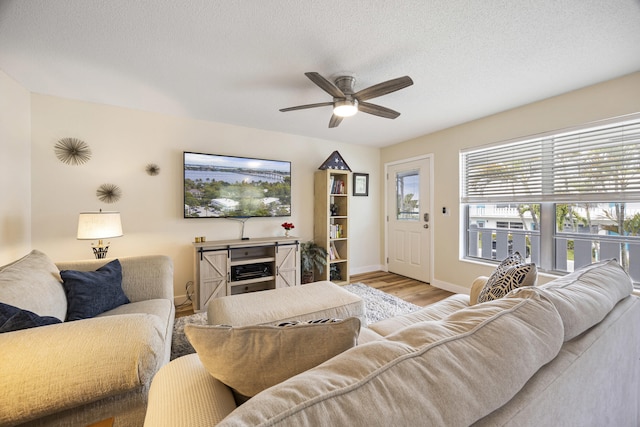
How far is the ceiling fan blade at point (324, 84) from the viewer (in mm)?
1696

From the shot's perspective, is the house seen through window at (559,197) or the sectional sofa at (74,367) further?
the house seen through window at (559,197)

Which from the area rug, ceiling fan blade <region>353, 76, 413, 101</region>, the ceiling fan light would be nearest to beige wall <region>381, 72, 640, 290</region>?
the area rug

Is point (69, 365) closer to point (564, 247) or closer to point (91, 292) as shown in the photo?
point (91, 292)

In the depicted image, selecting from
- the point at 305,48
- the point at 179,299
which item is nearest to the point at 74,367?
the point at 305,48

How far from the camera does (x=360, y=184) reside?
173 inches

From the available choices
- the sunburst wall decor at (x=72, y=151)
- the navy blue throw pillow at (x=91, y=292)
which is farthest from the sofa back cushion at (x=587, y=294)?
the sunburst wall decor at (x=72, y=151)

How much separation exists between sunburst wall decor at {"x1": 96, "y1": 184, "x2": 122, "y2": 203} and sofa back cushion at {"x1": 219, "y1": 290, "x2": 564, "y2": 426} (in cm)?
317

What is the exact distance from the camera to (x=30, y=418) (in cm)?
81

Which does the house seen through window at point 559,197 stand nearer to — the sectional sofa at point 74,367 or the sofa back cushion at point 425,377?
the sofa back cushion at point 425,377

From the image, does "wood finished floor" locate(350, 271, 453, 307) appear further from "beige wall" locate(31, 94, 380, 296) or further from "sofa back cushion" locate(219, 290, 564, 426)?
"sofa back cushion" locate(219, 290, 564, 426)

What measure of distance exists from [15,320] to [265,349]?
3.68ft

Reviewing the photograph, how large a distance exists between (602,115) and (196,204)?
14.0 ft

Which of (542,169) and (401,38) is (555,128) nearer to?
(542,169)

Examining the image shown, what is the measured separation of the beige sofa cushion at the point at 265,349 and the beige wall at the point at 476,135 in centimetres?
310
